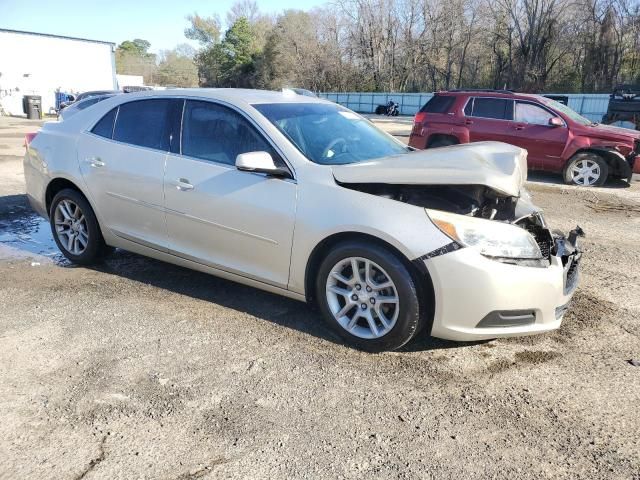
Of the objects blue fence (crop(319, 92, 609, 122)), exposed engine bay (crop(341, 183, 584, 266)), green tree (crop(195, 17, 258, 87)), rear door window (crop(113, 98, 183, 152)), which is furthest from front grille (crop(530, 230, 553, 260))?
green tree (crop(195, 17, 258, 87))

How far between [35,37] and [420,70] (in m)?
33.8

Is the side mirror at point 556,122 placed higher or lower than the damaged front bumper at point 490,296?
higher

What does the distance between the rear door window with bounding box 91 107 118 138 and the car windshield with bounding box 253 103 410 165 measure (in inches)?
61.3

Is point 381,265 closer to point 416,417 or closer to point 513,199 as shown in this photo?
point 416,417

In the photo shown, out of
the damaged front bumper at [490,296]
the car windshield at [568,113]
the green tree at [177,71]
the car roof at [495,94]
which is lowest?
the damaged front bumper at [490,296]

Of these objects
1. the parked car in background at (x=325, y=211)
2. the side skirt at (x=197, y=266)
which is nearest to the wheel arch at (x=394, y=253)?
the parked car in background at (x=325, y=211)

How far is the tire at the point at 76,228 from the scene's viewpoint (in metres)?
4.85

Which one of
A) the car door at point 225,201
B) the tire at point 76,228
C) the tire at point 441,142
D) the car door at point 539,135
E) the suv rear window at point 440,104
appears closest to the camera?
the car door at point 225,201

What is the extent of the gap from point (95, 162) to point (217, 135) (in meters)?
1.34

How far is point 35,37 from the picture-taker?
38.2 meters

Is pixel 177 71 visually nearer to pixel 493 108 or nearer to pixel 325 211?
pixel 493 108

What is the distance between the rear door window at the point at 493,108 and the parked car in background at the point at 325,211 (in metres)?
6.54

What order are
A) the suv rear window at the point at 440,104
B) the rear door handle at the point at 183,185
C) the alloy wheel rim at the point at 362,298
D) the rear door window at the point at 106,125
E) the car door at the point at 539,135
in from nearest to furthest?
1. the alloy wheel rim at the point at 362,298
2. the rear door handle at the point at 183,185
3. the rear door window at the point at 106,125
4. the car door at the point at 539,135
5. the suv rear window at the point at 440,104

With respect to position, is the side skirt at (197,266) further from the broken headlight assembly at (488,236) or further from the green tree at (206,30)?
the green tree at (206,30)
